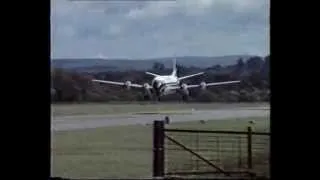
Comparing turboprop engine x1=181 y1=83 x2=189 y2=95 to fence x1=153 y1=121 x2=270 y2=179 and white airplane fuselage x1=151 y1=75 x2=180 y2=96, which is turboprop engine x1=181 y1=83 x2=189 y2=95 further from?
fence x1=153 y1=121 x2=270 y2=179

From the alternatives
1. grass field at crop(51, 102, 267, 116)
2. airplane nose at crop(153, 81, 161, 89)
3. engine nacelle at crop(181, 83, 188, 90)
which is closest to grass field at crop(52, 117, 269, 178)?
airplane nose at crop(153, 81, 161, 89)

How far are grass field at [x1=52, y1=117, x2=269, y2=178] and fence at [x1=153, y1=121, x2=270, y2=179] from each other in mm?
373

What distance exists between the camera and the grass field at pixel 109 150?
10516mm

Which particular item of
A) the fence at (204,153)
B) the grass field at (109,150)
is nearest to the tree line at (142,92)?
the grass field at (109,150)

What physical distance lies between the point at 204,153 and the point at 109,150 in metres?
4.87

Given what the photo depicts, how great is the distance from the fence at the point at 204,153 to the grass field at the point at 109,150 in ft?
1.23

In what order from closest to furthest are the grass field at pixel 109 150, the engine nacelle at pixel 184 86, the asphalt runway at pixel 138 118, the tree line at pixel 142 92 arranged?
the grass field at pixel 109 150 → the tree line at pixel 142 92 → the asphalt runway at pixel 138 118 → the engine nacelle at pixel 184 86

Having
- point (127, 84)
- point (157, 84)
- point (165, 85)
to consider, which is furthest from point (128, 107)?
point (157, 84)

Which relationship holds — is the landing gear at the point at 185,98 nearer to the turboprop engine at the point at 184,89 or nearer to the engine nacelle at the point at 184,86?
the turboprop engine at the point at 184,89

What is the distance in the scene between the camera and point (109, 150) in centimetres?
1535
